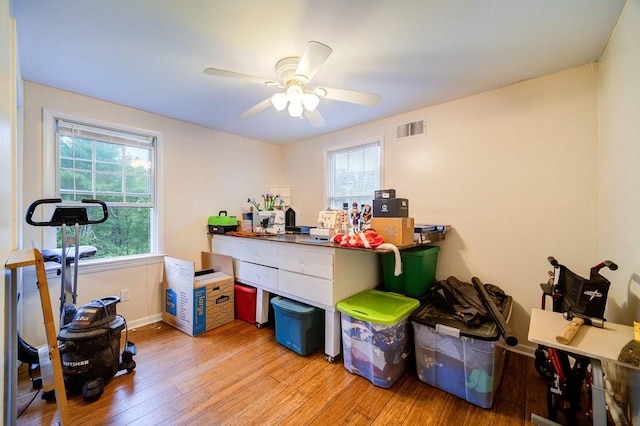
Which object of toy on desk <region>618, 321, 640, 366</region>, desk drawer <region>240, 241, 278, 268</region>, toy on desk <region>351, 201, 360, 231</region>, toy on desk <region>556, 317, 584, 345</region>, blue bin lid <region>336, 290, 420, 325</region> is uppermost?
toy on desk <region>351, 201, 360, 231</region>

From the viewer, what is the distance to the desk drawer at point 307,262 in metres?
2.08

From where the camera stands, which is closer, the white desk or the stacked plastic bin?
the white desk

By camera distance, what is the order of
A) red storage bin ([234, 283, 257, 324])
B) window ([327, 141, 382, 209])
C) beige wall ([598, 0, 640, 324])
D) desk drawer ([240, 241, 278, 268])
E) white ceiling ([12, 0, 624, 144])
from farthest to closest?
window ([327, 141, 382, 209])
red storage bin ([234, 283, 257, 324])
desk drawer ([240, 241, 278, 268])
white ceiling ([12, 0, 624, 144])
beige wall ([598, 0, 640, 324])

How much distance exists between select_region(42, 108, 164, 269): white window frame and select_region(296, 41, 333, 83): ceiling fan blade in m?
2.22

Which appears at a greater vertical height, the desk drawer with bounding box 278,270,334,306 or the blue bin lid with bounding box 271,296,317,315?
the desk drawer with bounding box 278,270,334,306

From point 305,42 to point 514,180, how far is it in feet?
6.74

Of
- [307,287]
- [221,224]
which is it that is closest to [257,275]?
[307,287]

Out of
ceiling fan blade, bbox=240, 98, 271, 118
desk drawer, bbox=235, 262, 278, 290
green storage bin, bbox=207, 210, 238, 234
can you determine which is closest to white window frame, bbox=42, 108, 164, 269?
green storage bin, bbox=207, 210, 238, 234

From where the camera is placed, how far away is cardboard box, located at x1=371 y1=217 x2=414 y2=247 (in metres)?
1.96

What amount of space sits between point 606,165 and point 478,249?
1050mm

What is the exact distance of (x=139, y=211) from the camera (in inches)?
115

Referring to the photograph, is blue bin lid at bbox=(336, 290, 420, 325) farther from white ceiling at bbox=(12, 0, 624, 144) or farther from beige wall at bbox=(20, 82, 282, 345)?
beige wall at bbox=(20, 82, 282, 345)

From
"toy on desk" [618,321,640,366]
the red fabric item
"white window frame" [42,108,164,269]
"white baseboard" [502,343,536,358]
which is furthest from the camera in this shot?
"white window frame" [42,108,164,269]

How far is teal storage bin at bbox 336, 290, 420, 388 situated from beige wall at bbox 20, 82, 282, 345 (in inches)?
87.6
